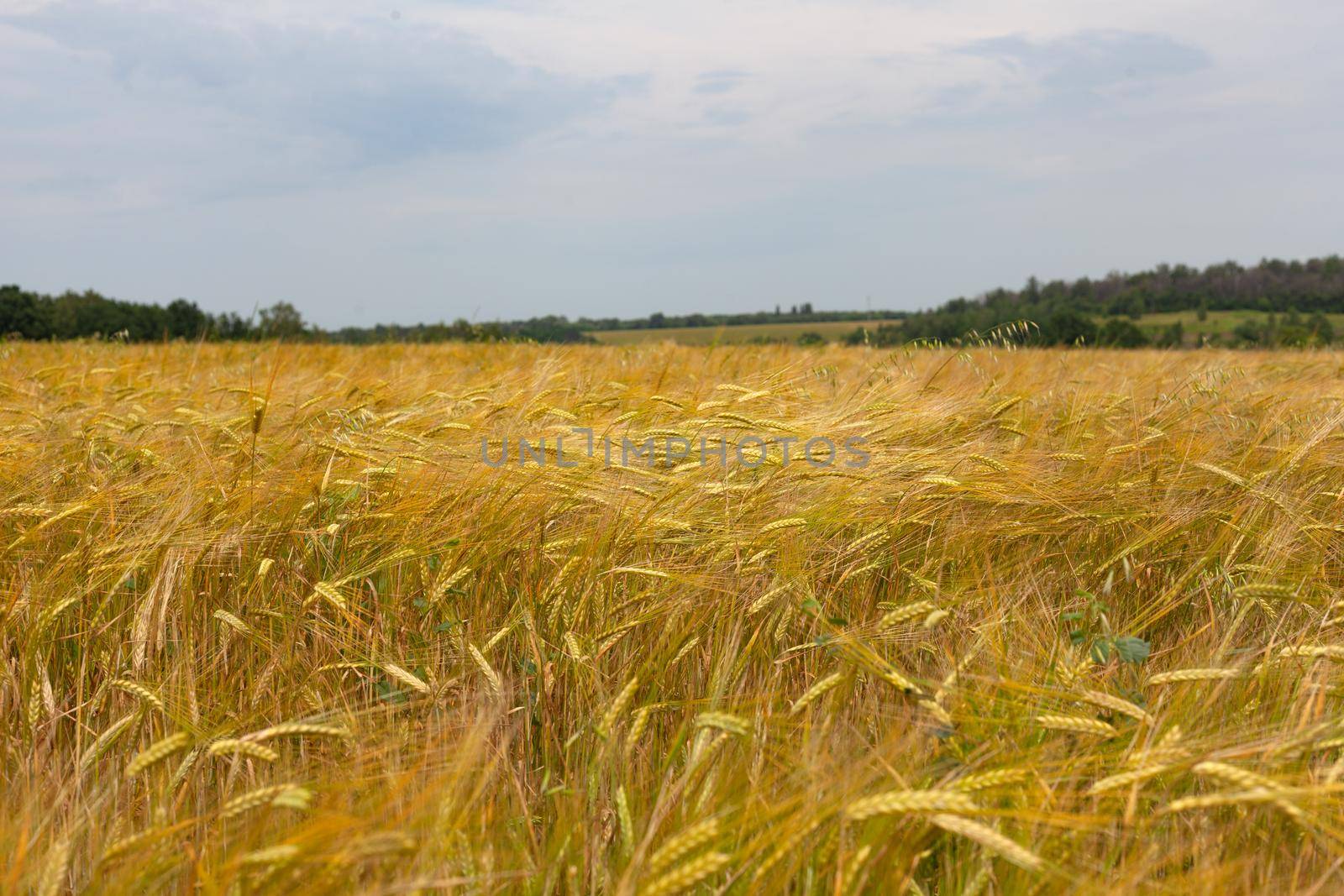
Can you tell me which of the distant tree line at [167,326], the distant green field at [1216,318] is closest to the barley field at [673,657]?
the distant tree line at [167,326]

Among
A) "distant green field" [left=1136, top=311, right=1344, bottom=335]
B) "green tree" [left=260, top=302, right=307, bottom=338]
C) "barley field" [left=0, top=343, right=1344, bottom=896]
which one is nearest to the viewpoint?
"barley field" [left=0, top=343, right=1344, bottom=896]

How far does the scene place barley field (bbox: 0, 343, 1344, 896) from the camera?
0.89 m

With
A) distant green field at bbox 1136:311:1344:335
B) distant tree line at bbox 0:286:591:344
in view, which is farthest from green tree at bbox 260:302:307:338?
distant green field at bbox 1136:311:1344:335

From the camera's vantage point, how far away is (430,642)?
1510 millimetres

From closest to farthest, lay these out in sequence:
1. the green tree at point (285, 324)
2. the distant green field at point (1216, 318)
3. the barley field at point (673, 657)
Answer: the barley field at point (673, 657)
the green tree at point (285, 324)
the distant green field at point (1216, 318)

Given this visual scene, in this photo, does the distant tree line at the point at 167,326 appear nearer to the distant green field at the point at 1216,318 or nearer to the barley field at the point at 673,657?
the barley field at the point at 673,657

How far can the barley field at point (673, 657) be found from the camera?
0.89 m

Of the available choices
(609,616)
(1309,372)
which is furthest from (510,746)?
(1309,372)

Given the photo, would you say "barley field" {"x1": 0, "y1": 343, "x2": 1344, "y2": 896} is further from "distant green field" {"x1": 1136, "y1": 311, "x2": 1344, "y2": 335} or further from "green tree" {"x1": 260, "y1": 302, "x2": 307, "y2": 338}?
"distant green field" {"x1": 1136, "y1": 311, "x2": 1344, "y2": 335}

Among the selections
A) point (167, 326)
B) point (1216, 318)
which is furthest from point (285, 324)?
point (1216, 318)

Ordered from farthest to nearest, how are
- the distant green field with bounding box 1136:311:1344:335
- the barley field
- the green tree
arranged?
1. the distant green field with bounding box 1136:311:1344:335
2. the green tree
3. the barley field

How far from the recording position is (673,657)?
→ 139 centimetres

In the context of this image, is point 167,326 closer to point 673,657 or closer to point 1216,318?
point 673,657

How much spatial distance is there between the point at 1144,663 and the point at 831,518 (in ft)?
2.09
